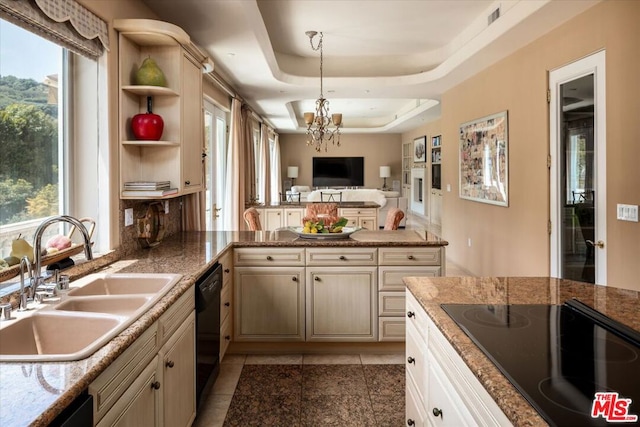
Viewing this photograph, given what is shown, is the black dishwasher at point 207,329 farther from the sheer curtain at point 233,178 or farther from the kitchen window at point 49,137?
the sheer curtain at point 233,178

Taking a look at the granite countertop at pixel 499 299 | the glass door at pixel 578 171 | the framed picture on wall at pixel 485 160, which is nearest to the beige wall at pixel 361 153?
the framed picture on wall at pixel 485 160

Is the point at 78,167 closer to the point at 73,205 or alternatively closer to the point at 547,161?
the point at 73,205

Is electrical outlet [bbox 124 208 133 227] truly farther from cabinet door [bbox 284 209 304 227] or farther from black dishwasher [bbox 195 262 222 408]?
cabinet door [bbox 284 209 304 227]

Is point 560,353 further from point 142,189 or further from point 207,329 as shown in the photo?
point 142,189

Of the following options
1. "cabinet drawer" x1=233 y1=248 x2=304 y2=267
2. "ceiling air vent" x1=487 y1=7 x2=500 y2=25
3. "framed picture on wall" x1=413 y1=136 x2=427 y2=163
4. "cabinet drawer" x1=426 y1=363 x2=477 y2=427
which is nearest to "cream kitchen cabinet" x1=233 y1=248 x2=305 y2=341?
"cabinet drawer" x1=233 y1=248 x2=304 y2=267

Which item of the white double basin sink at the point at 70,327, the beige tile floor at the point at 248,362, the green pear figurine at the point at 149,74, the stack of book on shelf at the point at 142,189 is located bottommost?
the beige tile floor at the point at 248,362

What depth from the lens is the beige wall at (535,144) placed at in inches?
119

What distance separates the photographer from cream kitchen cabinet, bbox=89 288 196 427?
4.35ft

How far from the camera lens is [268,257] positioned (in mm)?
3361

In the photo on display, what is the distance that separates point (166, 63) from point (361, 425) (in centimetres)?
252

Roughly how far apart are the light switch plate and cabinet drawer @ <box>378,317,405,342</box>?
1.66 metres

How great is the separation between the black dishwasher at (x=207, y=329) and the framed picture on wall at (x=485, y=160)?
340 cm

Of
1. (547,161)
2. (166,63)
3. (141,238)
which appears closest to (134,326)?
(141,238)

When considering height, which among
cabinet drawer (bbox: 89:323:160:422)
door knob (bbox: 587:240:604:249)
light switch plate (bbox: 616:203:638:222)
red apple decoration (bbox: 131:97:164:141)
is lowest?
cabinet drawer (bbox: 89:323:160:422)
